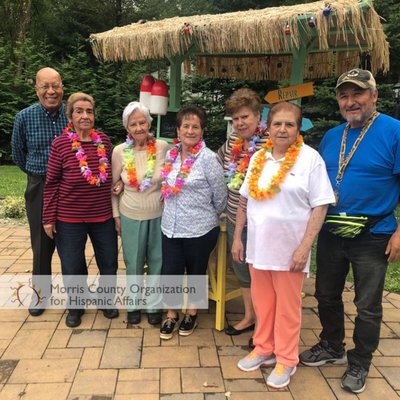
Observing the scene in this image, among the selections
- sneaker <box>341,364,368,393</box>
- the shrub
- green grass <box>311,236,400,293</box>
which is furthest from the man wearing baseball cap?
the shrub

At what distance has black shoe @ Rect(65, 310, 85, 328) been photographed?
3.23 metres

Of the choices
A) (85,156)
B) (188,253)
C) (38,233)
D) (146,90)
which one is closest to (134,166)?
(85,156)

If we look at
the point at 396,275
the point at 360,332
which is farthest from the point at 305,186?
the point at 396,275

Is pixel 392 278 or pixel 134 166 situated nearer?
pixel 134 166

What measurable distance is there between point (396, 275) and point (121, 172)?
3.28 m

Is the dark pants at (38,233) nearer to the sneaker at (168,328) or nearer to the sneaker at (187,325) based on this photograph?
the sneaker at (168,328)

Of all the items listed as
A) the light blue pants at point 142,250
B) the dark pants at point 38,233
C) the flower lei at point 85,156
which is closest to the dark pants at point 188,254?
the light blue pants at point 142,250

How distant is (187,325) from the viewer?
3.16m

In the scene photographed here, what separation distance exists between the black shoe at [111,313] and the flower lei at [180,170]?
3.80 feet

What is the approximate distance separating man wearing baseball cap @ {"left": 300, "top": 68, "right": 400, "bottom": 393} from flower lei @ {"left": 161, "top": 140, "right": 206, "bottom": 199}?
0.90 metres

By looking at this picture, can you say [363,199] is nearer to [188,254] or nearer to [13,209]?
[188,254]

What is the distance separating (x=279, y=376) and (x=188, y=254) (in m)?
1.03

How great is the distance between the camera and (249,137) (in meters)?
2.85

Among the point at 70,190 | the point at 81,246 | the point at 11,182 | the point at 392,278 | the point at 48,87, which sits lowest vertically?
the point at 11,182
